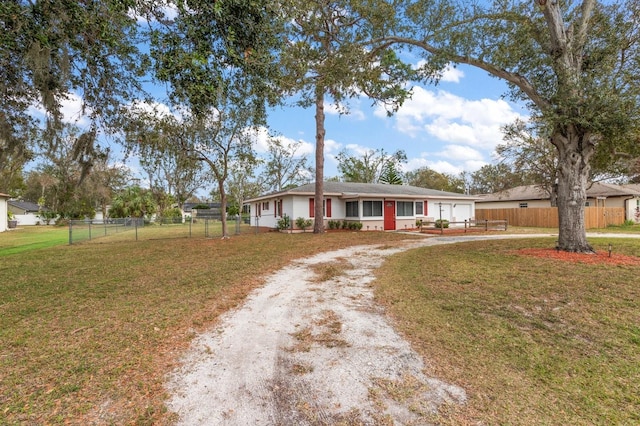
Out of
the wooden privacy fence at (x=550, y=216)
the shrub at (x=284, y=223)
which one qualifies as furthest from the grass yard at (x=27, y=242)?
the wooden privacy fence at (x=550, y=216)

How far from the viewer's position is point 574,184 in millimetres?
8672

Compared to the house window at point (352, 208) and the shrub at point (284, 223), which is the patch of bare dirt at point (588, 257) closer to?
the house window at point (352, 208)

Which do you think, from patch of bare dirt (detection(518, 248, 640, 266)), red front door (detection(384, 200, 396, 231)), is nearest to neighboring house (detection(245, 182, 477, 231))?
red front door (detection(384, 200, 396, 231))

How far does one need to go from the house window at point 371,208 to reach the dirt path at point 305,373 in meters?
15.4

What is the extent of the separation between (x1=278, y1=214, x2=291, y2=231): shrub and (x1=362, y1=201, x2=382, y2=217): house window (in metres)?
4.98

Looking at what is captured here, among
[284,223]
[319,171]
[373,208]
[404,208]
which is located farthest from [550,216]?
[284,223]

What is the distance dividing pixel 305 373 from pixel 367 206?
17.8 metres

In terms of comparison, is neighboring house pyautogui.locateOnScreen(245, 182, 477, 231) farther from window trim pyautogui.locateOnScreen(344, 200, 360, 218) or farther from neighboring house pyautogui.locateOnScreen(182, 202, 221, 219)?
neighboring house pyautogui.locateOnScreen(182, 202, 221, 219)

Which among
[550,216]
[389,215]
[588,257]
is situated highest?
[389,215]

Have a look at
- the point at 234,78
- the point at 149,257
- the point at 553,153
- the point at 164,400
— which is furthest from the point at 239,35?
the point at 553,153

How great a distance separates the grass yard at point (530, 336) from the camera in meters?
2.43

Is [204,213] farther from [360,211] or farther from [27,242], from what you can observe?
[360,211]

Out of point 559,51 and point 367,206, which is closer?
point 559,51

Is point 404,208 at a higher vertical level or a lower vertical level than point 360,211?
higher
